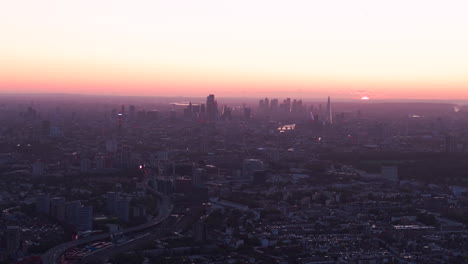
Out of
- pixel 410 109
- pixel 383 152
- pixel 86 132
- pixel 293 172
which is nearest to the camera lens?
pixel 293 172

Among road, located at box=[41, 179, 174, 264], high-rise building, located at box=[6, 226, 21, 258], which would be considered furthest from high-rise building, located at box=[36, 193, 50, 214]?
high-rise building, located at box=[6, 226, 21, 258]

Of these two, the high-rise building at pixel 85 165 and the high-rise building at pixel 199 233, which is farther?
the high-rise building at pixel 85 165

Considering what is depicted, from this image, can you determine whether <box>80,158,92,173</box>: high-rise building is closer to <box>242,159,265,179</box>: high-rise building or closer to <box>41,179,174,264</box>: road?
<box>242,159,265,179</box>: high-rise building

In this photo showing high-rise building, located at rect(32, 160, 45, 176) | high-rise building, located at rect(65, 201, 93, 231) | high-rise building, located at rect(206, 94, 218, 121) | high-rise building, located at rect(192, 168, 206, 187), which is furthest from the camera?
high-rise building, located at rect(206, 94, 218, 121)

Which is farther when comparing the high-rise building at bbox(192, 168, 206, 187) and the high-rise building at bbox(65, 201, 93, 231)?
the high-rise building at bbox(192, 168, 206, 187)

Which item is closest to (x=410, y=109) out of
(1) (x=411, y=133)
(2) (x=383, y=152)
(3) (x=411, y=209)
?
(1) (x=411, y=133)

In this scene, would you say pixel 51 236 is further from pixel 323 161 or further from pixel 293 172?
pixel 323 161

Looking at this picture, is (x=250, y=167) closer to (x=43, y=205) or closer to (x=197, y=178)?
(x=197, y=178)

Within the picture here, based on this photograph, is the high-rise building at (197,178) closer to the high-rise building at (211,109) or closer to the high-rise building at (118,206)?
the high-rise building at (118,206)

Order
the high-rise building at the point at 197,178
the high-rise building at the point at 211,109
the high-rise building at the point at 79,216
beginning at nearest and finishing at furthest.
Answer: the high-rise building at the point at 79,216 → the high-rise building at the point at 197,178 → the high-rise building at the point at 211,109

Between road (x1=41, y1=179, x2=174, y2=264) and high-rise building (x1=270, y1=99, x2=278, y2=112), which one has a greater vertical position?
high-rise building (x1=270, y1=99, x2=278, y2=112)

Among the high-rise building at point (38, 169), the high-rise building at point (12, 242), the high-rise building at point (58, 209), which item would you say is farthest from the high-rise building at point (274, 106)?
the high-rise building at point (12, 242)
